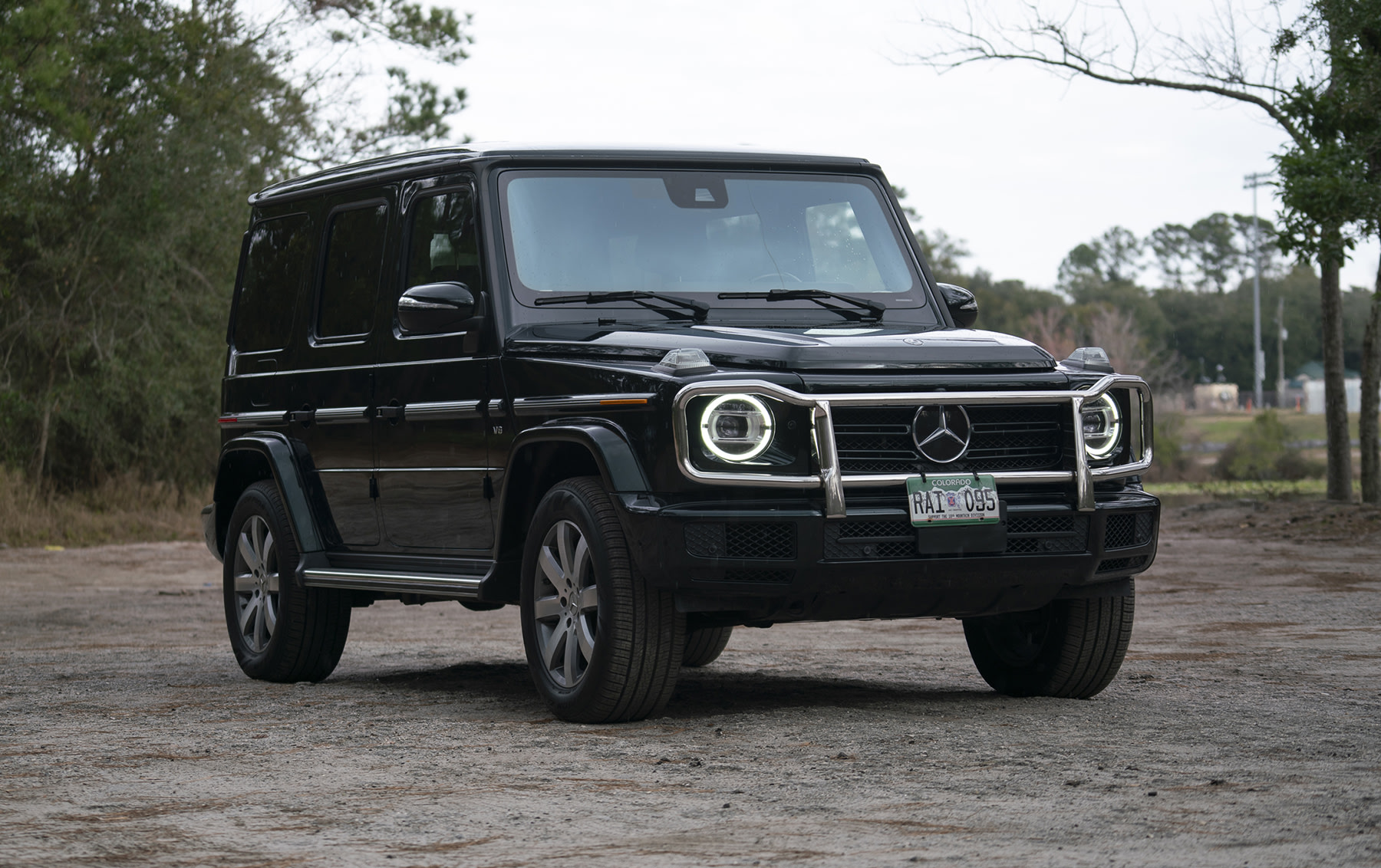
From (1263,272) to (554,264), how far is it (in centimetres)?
11829

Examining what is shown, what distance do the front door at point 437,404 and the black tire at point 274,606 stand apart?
0.75 m

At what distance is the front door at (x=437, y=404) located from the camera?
24.6ft

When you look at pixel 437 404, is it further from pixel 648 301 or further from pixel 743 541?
pixel 743 541

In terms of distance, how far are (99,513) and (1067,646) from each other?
61.9 feet

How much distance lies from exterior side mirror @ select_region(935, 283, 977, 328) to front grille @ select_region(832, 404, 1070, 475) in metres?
1.42

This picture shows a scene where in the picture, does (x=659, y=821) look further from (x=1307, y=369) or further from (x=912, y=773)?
(x=1307, y=369)

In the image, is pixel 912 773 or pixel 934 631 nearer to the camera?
pixel 912 773

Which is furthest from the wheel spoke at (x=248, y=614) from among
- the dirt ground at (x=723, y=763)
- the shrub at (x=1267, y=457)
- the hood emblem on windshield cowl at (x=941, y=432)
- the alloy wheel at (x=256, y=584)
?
the shrub at (x=1267, y=457)

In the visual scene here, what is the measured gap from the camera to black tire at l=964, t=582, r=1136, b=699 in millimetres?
7344

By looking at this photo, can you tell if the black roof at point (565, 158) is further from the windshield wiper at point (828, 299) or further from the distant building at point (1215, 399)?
the distant building at point (1215, 399)

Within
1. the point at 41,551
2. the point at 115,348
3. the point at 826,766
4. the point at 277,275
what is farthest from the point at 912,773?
the point at 115,348

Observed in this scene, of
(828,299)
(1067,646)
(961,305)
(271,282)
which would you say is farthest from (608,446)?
Result: (271,282)

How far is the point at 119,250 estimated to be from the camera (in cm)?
2300

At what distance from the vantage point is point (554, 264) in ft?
24.7
